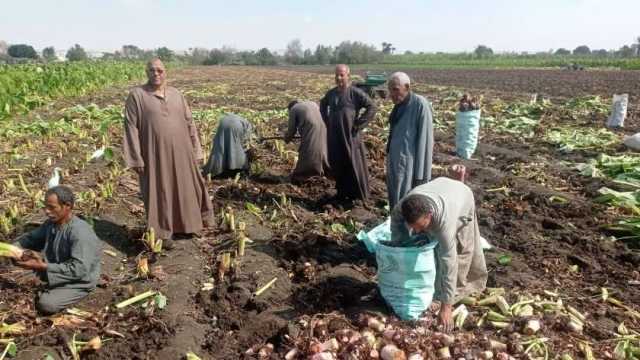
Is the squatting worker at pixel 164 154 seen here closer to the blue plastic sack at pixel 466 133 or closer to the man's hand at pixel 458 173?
the man's hand at pixel 458 173

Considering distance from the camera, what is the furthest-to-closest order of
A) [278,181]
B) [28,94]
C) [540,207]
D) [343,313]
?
[28,94] → [278,181] → [540,207] → [343,313]

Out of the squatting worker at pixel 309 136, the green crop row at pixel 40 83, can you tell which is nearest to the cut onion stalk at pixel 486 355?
the squatting worker at pixel 309 136

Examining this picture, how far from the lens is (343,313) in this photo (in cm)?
390

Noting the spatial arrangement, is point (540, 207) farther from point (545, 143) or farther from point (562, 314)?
point (545, 143)

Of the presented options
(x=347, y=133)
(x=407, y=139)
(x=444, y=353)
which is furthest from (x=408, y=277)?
(x=347, y=133)

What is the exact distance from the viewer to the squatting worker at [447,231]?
10.9ft

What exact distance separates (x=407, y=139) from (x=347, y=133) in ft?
4.96

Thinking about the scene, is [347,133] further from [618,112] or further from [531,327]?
[618,112]

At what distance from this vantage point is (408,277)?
140 inches

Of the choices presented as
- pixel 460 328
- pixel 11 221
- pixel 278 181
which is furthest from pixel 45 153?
pixel 460 328

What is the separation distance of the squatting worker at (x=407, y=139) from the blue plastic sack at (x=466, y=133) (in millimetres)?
4493

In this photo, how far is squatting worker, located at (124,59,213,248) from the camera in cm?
481

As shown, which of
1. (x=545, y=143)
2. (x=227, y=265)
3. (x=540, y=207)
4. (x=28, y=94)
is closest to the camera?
(x=227, y=265)

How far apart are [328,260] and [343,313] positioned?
106cm
